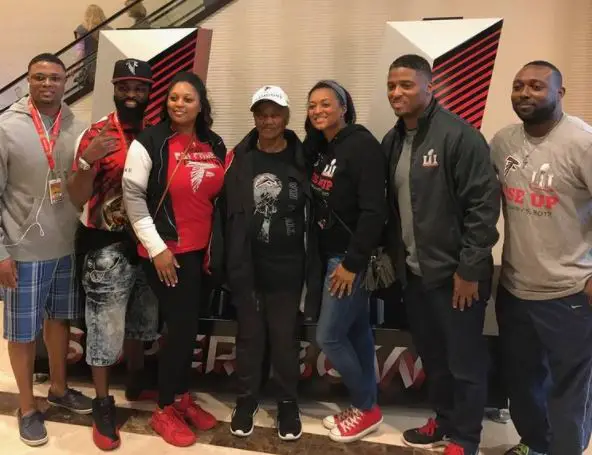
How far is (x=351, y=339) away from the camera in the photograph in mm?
2381

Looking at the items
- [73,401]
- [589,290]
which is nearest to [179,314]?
[73,401]

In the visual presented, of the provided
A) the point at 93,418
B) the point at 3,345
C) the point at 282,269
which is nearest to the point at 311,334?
the point at 282,269

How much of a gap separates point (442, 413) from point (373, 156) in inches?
46.8

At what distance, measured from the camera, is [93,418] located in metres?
2.41

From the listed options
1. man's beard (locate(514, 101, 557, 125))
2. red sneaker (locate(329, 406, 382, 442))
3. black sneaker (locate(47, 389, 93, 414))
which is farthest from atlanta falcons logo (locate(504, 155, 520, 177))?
black sneaker (locate(47, 389, 93, 414))

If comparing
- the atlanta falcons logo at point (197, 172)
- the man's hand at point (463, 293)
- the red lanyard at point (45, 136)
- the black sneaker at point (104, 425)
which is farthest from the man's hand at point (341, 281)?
the red lanyard at point (45, 136)

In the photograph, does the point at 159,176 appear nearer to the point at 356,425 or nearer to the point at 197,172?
the point at 197,172

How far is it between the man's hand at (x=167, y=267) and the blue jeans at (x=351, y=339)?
655mm

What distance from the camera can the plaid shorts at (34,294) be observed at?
88.2 inches

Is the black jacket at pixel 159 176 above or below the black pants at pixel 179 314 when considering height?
above

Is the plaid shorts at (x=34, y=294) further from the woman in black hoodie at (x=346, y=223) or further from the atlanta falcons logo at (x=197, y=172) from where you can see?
the woman in black hoodie at (x=346, y=223)

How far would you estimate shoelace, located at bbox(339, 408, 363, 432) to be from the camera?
2.38m

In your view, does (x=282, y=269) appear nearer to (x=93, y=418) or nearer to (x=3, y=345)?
(x=93, y=418)

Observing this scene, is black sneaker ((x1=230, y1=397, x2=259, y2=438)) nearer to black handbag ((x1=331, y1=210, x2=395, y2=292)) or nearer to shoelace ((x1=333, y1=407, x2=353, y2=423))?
shoelace ((x1=333, y1=407, x2=353, y2=423))
